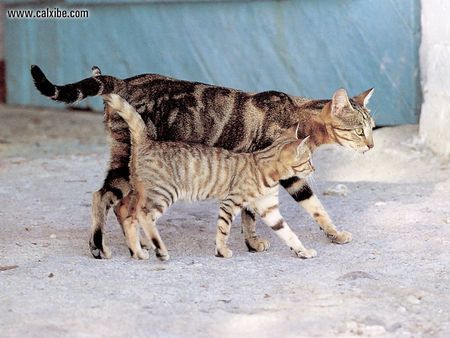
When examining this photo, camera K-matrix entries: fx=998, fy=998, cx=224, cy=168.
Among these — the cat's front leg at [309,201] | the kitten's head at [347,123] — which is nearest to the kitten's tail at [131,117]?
the cat's front leg at [309,201]

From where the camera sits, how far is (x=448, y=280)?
195 inches

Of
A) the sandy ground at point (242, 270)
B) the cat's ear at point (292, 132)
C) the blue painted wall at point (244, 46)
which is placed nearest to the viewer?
the sandy ground at point (242, 270)

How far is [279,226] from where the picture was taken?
5621mm

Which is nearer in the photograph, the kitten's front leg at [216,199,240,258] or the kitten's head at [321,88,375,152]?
the kitten's front leg at [216,199,240,258]

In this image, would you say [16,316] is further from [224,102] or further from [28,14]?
[28,14]

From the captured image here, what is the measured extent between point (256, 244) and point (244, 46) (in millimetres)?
4009

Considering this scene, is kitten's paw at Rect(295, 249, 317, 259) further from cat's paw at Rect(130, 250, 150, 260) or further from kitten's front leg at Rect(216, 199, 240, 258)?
cat's paw at Rect(130, 250, 150, 260)

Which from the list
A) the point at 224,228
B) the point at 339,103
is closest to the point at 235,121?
the point at 339,103

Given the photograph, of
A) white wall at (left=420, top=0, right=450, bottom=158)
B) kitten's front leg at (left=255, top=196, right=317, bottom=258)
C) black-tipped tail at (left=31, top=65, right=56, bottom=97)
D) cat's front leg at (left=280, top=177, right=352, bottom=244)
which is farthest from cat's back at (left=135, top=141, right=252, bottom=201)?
white wall at (left=420, top=0, right=450, bottom=158)

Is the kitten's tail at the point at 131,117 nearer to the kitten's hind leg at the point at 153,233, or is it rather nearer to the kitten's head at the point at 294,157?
the kitten's hind leg at the point at 153,233

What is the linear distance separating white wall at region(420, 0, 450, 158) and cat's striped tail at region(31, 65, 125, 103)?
9.86 feet

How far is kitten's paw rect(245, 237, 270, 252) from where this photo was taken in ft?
18.8

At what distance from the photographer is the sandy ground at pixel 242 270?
4.28m

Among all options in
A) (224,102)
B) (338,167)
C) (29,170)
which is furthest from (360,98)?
(29,170)
